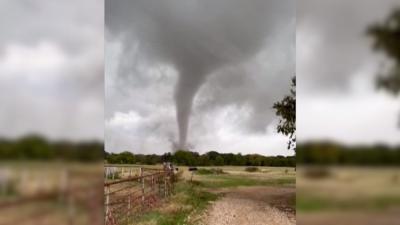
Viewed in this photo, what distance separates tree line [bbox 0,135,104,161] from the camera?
180 cm

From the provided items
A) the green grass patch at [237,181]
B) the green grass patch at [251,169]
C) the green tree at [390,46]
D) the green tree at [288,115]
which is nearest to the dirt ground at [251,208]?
the green grass patch at [237,181]

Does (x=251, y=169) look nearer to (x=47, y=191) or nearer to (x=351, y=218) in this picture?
(x=351, y=218)

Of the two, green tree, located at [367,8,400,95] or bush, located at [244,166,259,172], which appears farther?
bush, located at [244,166,259,172]

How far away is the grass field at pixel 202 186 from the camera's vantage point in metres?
3.32

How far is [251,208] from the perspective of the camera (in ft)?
11.4

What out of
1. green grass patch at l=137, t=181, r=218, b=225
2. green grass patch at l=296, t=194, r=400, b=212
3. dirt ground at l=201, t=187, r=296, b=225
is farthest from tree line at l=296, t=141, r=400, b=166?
green grass patch at l=137, t=181, r=218, b=225

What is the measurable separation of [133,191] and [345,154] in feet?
5.89

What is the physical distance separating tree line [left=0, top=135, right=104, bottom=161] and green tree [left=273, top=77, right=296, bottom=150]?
1.41 metres

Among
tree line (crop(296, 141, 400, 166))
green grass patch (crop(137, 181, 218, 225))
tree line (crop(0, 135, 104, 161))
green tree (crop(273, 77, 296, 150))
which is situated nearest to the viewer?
tree line (crop(0, 135, 104, 161))

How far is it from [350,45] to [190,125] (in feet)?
4.92

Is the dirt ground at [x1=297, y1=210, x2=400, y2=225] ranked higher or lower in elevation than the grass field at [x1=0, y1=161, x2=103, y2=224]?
lower

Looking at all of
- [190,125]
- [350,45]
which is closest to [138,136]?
[190,125]

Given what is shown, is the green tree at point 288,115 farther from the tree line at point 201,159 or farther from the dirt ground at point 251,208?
the dirt ground at point 251,208

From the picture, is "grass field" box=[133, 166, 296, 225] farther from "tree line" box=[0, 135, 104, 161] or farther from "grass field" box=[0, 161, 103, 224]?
"tree line" box=[0, 135, 104, 161]
